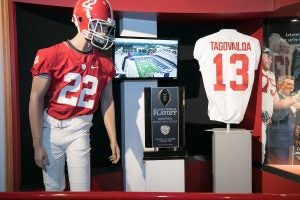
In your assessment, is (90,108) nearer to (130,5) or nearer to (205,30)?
(130,5)

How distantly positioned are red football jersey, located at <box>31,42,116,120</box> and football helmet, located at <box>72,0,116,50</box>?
6.2 inches

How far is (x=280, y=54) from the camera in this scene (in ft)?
12.0

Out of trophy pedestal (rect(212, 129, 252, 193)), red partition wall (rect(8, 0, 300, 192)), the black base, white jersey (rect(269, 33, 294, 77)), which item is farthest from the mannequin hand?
the black base

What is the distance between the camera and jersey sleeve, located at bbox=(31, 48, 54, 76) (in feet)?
6.95

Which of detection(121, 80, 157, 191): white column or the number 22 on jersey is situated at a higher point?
the number 22 on jersey

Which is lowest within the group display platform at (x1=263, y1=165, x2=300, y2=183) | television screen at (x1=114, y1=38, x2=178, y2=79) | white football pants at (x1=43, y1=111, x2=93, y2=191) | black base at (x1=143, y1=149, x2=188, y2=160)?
display platform at (x1=263, y1=165, x2=300, y2=183)

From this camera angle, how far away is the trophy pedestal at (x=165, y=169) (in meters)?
3.22

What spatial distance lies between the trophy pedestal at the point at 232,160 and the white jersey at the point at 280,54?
850mm

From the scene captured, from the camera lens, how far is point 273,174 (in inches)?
145

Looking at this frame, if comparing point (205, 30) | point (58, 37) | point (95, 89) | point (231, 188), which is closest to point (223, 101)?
point (231, 188)

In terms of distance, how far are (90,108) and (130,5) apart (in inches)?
60.5

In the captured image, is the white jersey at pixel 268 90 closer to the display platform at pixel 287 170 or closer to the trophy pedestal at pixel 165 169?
the display platform at pixel 287 170

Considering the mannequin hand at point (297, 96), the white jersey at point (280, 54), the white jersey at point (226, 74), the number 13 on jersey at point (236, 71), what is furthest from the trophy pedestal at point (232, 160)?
the white jersey at point (280, 54)

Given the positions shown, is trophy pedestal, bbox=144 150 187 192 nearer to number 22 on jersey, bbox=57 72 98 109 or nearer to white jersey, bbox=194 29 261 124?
white jersey, bbox=194 29 261 124
